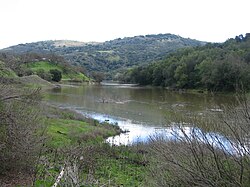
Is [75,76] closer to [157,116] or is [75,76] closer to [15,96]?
[157,116]

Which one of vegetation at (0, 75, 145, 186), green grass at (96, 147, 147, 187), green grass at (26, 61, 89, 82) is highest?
vegetation at (0, 75, 145, 186)

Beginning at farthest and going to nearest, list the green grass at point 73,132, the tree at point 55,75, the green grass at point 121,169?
the tree at point 55,75, the green grass at point 73,132, the green grass at point 121,169

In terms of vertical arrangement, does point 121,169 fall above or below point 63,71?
above

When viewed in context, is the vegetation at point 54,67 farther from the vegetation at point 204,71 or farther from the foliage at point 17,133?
the foliage at point 17,133

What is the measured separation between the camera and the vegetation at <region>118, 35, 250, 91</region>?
Answer: 72.3 meters

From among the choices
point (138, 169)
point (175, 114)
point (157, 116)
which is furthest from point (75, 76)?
point (175, 114)

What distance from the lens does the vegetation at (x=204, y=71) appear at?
72312 millimetres

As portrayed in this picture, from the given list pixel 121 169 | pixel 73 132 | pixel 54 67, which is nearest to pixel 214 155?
pixel 121 169

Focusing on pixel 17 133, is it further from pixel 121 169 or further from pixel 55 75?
pixel 55 75

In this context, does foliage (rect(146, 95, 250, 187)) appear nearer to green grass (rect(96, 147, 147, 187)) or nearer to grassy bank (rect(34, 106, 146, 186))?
grassy bank (rect(34, 106, 146, 186))

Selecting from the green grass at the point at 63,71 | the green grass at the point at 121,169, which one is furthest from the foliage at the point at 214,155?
the green grass at the point at 63,71

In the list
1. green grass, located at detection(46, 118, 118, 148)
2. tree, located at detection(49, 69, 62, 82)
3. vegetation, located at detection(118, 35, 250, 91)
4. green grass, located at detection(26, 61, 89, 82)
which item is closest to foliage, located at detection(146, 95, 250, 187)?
green grass, located at detection(46, 118, 118, 148)

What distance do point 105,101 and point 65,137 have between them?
105 feet

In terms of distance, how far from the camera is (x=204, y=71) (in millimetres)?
82438
